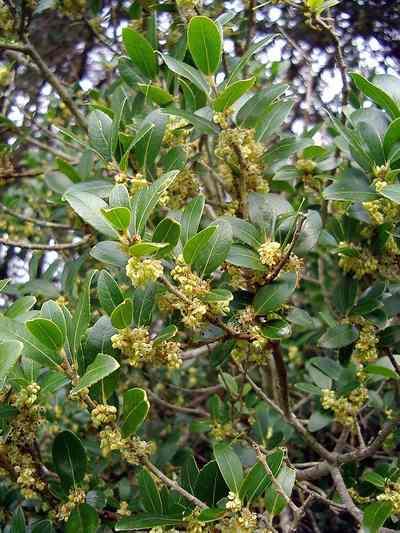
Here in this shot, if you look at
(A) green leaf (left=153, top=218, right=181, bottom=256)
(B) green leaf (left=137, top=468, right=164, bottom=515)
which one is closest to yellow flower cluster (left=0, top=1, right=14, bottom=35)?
(A) green leaf (left=153, top=218, right=181, bottom=256)

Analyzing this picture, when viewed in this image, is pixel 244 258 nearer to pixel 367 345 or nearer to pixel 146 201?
pixel 146 201

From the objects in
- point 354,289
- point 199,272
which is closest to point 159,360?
point 199,272

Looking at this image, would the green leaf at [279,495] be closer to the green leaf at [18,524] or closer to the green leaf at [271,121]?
the green leaf at [18,524]

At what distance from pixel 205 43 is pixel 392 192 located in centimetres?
58

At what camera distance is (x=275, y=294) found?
A: 1.48 m

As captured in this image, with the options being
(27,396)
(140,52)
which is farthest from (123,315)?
(140,52)

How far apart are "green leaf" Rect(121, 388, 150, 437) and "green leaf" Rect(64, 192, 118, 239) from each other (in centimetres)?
37

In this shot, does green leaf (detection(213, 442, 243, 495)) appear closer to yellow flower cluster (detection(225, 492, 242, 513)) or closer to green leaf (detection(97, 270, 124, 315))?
yellow flower cluster (detection(225, 492, 242, 513))

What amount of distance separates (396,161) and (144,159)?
648 millimetres

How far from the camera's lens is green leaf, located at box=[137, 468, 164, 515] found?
5.04 ft

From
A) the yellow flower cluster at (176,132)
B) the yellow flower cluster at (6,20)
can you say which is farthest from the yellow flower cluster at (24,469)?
the yellow flower cluster at (6,20)

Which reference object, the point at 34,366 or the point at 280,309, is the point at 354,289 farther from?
the point at 34,366

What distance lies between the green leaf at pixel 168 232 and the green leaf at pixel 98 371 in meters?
0.28

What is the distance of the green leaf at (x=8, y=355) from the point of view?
1220mm
